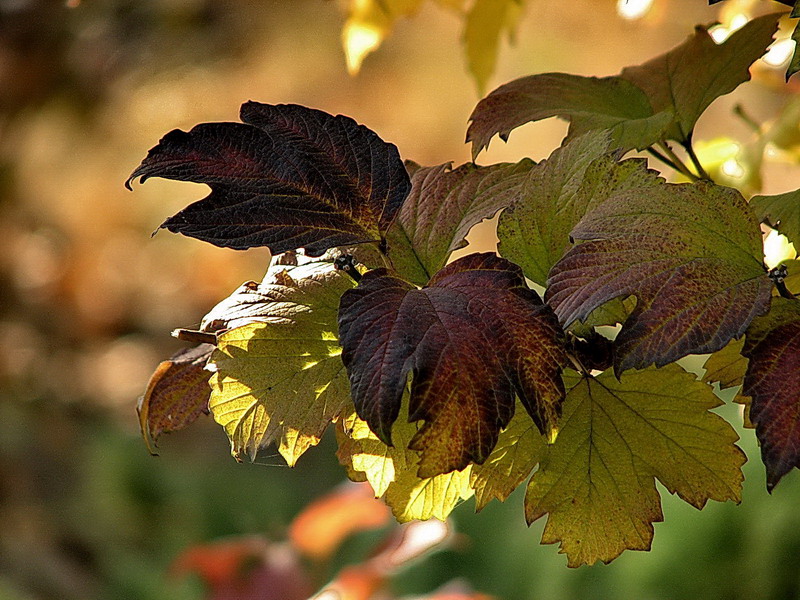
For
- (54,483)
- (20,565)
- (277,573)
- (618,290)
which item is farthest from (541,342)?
(54,483)

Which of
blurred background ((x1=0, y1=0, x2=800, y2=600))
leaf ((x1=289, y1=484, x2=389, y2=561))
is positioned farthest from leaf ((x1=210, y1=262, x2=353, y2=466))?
blurred background ((x1=0, y1=0, x2=800, y2=600))

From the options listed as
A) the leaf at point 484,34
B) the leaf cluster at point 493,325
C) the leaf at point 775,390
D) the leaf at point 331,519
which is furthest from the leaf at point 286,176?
the leaf at point 331,519

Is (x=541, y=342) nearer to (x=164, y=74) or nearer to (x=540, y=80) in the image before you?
(x=540, y=80)

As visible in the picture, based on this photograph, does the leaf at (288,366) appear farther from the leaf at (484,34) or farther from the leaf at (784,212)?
the leaf at (484,34)

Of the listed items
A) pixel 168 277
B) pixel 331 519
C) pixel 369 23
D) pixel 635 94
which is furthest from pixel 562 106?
pixel 168 277

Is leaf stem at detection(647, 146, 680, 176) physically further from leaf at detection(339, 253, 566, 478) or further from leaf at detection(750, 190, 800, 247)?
leaf at detection(339, 253, 566, 478)

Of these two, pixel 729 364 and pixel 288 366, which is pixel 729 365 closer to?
pixel 729 364
